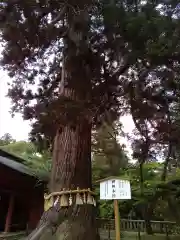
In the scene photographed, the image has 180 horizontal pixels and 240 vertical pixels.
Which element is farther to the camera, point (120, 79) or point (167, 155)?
point (167, 155)

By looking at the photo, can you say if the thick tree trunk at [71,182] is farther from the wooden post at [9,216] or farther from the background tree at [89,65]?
the wooden post at [9,216]

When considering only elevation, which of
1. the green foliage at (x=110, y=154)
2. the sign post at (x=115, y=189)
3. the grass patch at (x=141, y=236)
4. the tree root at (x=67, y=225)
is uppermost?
the green foliage at (x=110, y=154)

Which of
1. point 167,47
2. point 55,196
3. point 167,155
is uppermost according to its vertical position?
point 167,47

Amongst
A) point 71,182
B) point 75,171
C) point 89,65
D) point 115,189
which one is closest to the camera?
point 115,189

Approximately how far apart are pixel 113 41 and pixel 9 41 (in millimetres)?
1974

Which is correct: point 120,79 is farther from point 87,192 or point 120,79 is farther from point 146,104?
point 87,192

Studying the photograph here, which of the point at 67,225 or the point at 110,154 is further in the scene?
the point at 110,154

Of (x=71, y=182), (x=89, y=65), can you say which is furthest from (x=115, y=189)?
Result: (x=89, y=65)

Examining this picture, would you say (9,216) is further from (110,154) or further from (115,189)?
(115,189)

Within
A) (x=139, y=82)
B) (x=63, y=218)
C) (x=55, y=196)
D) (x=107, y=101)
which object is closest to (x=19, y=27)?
(x=107, y=101)

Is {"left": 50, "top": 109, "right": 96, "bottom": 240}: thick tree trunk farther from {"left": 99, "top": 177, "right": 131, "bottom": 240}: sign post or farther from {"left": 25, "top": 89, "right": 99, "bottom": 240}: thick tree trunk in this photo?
{"left": 99, "top": 177, "right": 131, "bottom": 240}: sign post

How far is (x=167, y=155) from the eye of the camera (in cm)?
792

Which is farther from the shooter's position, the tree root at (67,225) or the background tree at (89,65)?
the background tree at (89,65)

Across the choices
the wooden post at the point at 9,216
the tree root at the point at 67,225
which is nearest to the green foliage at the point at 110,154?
the wooden post at the point at 9,216
